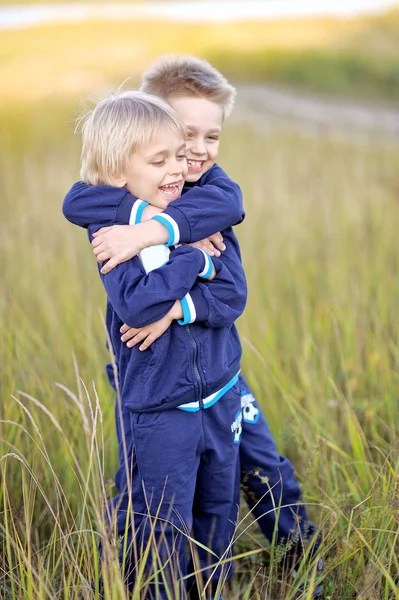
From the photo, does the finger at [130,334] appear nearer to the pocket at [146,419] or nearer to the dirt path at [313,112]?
the pocket at [146,419]

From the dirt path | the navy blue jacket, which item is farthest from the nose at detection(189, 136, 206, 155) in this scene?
the dirt path

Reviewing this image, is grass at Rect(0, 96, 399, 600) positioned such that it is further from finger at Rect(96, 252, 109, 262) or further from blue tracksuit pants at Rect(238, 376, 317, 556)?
finger at Rect(96, 252, 109, 262)

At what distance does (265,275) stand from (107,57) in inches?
502

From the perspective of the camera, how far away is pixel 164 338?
5.68 ft

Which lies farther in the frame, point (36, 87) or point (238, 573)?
point (36, 87)

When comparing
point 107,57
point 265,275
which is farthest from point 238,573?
point 107,57

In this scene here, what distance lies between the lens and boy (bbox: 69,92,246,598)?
167cm

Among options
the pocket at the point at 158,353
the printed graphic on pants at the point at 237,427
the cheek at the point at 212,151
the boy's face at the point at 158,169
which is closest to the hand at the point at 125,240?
the boy's face at the point at 158,169

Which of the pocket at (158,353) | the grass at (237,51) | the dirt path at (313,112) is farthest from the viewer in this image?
the grass at (237,51)

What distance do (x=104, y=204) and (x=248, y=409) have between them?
2.60 ft

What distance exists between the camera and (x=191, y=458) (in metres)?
1.79

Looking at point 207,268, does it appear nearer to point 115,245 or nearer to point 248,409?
point 115,245

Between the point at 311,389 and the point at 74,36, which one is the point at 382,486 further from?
the point at 74,36

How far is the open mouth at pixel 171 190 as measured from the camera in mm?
1768
